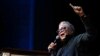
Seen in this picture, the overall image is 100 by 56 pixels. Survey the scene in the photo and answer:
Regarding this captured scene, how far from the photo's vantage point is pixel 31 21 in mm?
3904

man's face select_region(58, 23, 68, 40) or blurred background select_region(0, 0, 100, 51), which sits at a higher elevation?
blurred background select_region(0, 0, 100, 51)

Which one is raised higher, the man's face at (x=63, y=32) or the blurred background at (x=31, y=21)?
the blurred background at (x=31, y=21)

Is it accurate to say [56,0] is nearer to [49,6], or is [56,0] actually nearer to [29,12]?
[49,6]

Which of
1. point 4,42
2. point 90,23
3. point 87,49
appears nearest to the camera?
point 90,23

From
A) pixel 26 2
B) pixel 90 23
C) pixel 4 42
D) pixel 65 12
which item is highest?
pixel 26 2

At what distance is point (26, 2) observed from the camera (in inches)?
158

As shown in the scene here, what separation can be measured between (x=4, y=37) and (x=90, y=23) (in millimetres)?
2126

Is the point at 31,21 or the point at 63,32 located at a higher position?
the point at 31,21

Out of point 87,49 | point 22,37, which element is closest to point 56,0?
point 22,37

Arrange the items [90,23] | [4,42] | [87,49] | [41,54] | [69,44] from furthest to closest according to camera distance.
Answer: [4,42] < [41,54] < [69,44] < [87,49] < [90,23]

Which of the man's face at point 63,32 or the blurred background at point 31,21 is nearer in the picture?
the man's face at point 63,32

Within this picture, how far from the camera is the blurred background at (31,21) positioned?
3.86 m

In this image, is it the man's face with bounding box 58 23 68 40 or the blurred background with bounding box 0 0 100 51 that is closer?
the man's face with bounding box 58 23 68 40

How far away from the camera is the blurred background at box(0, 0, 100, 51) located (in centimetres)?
386
